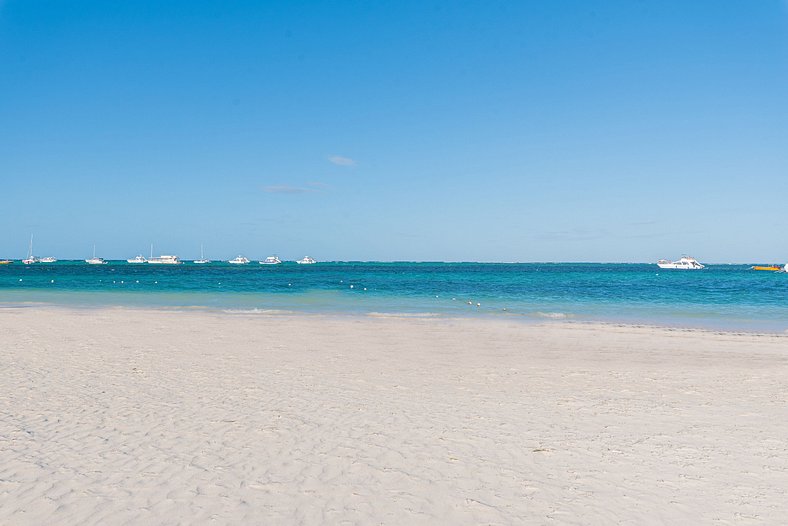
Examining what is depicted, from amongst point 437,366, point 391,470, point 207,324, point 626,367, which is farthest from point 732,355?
point 207,324

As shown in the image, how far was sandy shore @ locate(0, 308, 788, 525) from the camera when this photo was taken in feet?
18.5

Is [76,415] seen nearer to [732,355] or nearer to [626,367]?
[626,367]

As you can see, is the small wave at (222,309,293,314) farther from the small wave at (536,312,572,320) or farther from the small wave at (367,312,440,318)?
the small wave at (536,312,572,320)

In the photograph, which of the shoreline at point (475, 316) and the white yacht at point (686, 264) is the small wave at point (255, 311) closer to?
the shoreline at point (475, 316)

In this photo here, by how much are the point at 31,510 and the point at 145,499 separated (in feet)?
3.42

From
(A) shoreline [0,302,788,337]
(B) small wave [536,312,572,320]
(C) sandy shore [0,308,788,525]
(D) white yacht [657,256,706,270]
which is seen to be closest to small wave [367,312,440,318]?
(A) shoreline [0,302,788,337]

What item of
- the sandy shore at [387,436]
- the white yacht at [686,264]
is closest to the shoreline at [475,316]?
the sandy shore at [387,436]

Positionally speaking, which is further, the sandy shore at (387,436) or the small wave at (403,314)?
the small wave at (403,314)

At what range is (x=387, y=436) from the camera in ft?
25.9

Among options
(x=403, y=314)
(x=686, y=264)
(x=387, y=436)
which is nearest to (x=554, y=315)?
(x=403, y=314)

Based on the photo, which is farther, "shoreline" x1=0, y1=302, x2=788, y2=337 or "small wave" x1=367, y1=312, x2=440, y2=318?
"small wave" x1=367, y1=312, x2=440, y2=318

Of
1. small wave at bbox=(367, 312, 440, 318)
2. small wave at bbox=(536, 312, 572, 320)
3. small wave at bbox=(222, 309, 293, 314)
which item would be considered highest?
small wave at bbox=(222, 309, 293, 314)

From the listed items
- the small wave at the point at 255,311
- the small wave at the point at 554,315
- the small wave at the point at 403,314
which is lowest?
the small wave at the point at 554,315

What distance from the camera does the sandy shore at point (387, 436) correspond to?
18.5ft
